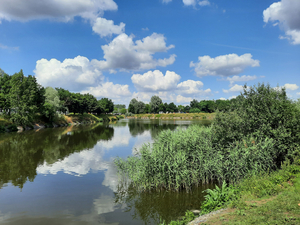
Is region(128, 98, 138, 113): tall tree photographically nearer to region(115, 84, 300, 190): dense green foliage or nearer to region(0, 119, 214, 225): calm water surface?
region(0, 119, 214, 225): calm water surface

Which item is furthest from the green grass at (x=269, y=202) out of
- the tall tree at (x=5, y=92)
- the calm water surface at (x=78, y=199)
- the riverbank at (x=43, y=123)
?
the tall tree at (x=5, y=92)

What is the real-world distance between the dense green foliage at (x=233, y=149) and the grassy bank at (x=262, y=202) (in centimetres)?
201

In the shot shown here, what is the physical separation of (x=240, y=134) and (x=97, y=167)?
13.6 metres

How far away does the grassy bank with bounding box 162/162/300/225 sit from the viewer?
644 centimetres

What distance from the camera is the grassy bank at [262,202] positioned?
6.44 meters

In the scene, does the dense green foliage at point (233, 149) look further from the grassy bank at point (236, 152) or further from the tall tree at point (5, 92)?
the tall tree at point (5, 92)

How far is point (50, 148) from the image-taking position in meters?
28.3

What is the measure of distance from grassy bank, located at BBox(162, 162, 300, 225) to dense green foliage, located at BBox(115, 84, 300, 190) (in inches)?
79.3

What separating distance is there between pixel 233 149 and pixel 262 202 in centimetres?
512

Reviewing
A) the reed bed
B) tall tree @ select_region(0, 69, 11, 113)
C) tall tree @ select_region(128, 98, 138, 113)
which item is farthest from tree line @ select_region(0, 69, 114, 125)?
tall tree @ select_region(128, 98, 138, 113)

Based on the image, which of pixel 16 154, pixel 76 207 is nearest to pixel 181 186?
pixel 76 207

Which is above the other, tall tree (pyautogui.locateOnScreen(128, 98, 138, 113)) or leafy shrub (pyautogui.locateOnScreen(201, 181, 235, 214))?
tall tree (pyautogui.locateOnScreen(128, 98, 138, 113))

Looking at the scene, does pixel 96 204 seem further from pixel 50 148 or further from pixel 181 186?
pixel 50 148

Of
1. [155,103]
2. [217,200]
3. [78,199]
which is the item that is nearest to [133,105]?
[155,103]
